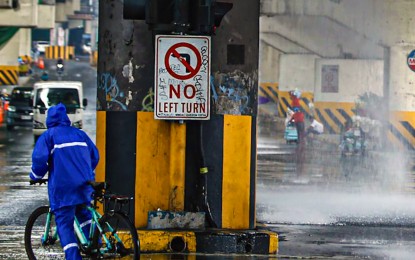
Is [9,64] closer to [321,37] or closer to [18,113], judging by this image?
[321,37]

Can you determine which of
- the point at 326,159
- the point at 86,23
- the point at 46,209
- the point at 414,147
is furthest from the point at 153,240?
the point at 86,23

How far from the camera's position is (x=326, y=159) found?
101 feet

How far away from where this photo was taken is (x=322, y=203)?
63.1 ft

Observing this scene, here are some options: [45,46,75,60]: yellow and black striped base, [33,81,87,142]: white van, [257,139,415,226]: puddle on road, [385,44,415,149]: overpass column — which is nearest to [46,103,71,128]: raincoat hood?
[257,139,415,226]: puddle on road

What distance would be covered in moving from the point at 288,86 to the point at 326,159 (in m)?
23.9

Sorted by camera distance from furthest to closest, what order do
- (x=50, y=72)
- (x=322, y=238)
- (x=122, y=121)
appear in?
1. (x=50, y=72)
2. (x=322, y=238)
3. (x=122, y=121)

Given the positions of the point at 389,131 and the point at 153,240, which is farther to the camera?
the point at 389,131

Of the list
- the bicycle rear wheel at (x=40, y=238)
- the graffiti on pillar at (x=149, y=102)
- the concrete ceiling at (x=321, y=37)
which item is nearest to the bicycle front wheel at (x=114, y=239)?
the bicycle rear wheel at (x=40, y=238)

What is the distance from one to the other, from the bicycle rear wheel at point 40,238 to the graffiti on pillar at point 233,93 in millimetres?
2454

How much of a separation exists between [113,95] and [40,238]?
197 centimetres

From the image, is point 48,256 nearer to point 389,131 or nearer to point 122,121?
point 122,121

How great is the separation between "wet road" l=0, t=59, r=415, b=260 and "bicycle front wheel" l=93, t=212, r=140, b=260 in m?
1.81

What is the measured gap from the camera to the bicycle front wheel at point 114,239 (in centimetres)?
1072

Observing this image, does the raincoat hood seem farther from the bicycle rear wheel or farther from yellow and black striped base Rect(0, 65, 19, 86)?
yellow and black striped base Rect(0, 65, 19, 86)
